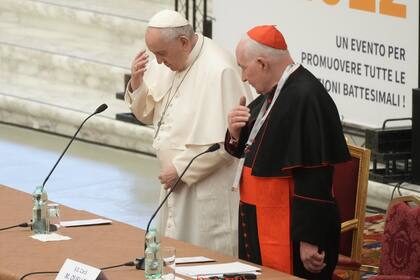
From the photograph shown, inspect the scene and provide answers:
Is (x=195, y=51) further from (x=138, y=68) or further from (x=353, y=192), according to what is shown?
(x=353, y=192)

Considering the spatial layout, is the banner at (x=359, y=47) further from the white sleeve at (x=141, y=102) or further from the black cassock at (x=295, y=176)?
the black cassock at (x=295, y=176)

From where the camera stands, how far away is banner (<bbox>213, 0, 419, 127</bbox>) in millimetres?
9477

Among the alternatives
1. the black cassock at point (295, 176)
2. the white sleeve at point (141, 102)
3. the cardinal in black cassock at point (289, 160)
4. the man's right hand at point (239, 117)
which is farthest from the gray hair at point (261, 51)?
the white sleeve at point (141, 102)

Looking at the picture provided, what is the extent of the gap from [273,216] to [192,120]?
1.05m

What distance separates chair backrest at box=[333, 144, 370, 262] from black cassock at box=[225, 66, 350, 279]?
37.5 inches

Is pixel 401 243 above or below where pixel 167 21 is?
below

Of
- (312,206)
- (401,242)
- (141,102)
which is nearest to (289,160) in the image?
(312,206)

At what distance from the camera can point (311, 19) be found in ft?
33.6

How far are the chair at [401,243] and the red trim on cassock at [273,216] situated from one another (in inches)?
19.6

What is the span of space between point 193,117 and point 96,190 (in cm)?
419

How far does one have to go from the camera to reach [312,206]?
5555 millimetres

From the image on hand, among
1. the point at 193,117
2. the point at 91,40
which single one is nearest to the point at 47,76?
the point at 91,40

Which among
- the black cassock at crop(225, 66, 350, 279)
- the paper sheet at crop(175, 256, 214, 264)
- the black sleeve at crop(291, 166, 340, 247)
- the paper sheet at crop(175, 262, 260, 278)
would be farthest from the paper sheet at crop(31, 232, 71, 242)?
the black sleeve at crop(291, 166, 340, 247)

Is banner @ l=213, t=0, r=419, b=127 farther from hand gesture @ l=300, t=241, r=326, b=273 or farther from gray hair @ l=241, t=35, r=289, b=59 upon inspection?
hand gesture @ l=300, t=241, r=326, b=273
